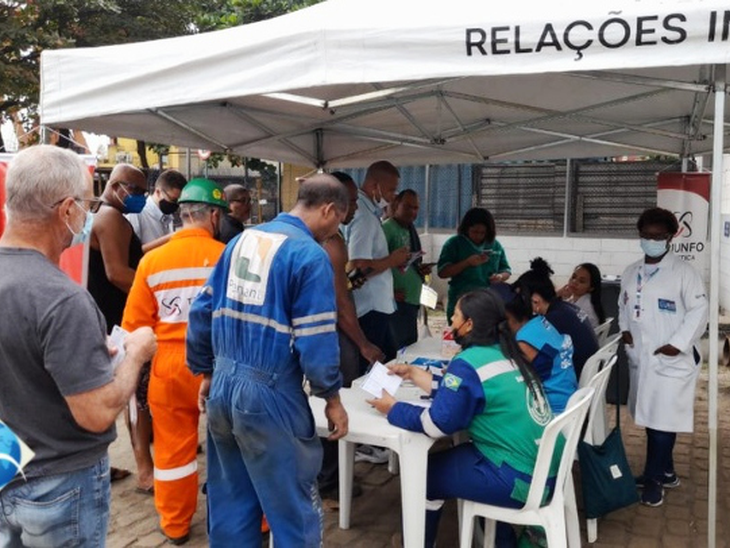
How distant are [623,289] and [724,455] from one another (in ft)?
5.16

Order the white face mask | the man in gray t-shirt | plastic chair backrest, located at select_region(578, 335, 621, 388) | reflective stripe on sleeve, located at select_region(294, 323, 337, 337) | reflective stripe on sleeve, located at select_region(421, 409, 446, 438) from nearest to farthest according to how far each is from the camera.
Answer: the man in gray t-shirt → reflective stripe on sleeve, located at select_region(294, 323, 337, 337) → reflective stripe on sleeve, located at select_region(421, 409, 446, 438) → plastic chair backrest, located at select_region(578, 335, 621, 388) → the white face mask

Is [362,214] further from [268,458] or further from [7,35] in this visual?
[7,35]

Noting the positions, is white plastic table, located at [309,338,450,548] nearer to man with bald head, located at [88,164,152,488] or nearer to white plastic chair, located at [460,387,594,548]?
white plastic chair, located at [460,387,594,548]

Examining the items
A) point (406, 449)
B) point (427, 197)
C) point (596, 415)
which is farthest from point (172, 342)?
point (427, 197)

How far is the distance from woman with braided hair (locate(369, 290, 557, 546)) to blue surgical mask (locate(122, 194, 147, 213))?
2.23 meters

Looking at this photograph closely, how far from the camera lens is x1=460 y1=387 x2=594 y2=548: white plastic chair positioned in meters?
2.62

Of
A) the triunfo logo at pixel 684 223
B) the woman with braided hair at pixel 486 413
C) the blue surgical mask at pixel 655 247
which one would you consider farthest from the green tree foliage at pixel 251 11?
the woman with braided hair at pixel 486 413

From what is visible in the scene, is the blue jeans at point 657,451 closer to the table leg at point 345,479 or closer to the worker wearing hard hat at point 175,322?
the table leg at point 345,479

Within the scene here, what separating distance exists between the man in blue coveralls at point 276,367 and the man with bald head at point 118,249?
1.67 m

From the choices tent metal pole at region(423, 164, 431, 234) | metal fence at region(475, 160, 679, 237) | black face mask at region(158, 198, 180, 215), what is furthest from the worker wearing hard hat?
tent metal pole at region(423, 164, 431, 234)

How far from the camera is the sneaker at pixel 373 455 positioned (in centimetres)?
457

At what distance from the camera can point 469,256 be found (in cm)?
572

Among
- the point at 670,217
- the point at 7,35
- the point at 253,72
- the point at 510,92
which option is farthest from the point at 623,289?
the point at 7,35

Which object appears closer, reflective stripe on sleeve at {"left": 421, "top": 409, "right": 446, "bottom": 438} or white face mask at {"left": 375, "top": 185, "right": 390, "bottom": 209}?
reflective stripe on sleeve at {"left": 421, "top": 409, "right": 446, "bottom": 438}
